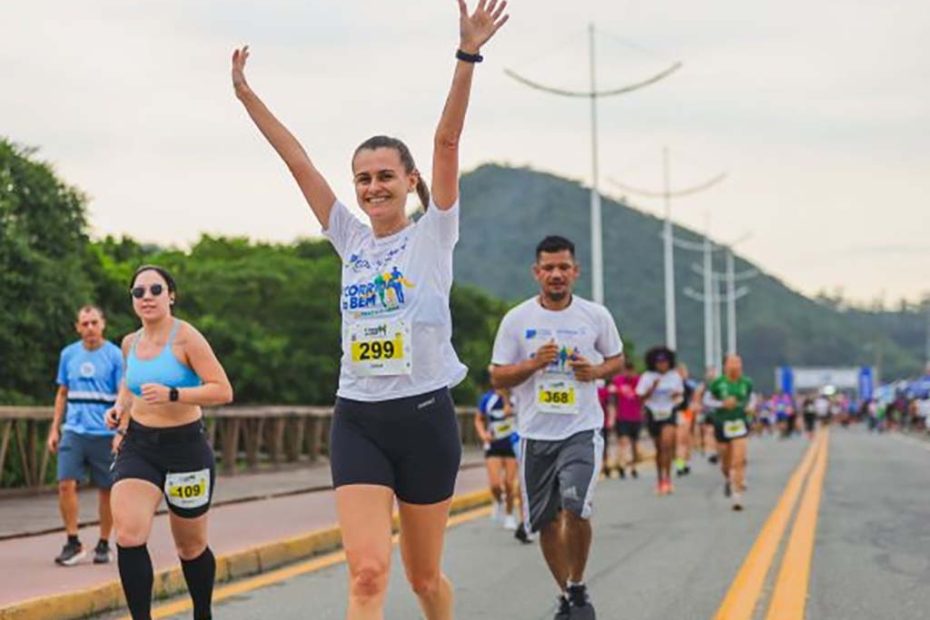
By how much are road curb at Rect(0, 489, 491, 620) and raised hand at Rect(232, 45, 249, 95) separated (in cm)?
368

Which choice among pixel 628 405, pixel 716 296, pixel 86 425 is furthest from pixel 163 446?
pixel 716 296

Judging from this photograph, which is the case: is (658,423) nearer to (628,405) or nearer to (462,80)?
(628,405)

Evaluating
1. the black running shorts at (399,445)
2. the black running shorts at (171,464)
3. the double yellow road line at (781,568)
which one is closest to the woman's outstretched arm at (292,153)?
the black running shorts at (399,445)

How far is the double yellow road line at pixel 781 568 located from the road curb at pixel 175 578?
11.1 ft

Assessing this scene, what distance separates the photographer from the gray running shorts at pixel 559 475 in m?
9.23

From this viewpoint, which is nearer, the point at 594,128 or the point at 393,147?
the point at 393,147

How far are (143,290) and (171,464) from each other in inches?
33.3

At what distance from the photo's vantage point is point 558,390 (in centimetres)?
948

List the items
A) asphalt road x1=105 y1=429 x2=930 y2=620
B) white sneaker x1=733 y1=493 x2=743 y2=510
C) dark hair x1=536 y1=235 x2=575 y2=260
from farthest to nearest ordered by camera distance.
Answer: white sneaker x1=733 y1=493 x2=743 y2=510, asphalt road x1=105 y1=429 x2=930 y2=620, dark hair x1=536 y1=235 x2=575 y2=260

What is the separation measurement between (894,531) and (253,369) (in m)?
27.9

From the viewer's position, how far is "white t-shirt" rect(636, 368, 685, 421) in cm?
2341

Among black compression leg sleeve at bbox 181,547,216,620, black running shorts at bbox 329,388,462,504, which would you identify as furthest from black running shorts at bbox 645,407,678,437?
black running shorts at bbox 329,388,462,504

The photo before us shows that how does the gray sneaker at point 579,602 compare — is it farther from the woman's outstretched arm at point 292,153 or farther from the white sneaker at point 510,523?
the white sneaker at point 510,523

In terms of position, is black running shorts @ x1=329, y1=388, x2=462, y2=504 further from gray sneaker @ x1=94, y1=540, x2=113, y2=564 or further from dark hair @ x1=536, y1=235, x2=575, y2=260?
Result: gray sneaker @ x1=94, y1=540, x2=113, y2=564
